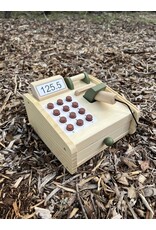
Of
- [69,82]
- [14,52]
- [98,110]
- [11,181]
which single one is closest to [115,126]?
[98,110]

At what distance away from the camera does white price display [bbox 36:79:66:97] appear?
1.00 meters

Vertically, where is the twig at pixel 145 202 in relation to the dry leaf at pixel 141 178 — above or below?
below

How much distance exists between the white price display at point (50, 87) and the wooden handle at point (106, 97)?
0.60 ft

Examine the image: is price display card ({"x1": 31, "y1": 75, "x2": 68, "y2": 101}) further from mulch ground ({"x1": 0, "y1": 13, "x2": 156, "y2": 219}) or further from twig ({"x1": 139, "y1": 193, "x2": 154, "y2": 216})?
twig ({"x1": 139, "y1": 193, "x2": 154, "y2": 216})

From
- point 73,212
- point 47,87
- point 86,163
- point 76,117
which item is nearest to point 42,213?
point 73,212

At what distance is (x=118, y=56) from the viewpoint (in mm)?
1886

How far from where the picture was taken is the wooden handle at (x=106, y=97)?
0.96 meters

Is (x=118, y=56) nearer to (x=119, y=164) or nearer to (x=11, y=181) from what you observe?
(x=119, y=164)

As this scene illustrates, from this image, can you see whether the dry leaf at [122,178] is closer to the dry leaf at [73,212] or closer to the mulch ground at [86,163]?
the mulch ground at [86,163]

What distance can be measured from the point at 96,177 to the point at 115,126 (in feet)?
0.81

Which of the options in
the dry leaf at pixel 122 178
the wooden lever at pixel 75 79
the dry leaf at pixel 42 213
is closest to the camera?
the dry leaf at pixel 42 213

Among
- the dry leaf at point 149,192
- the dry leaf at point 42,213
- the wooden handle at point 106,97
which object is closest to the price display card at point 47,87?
the wooden handle at point 106,97

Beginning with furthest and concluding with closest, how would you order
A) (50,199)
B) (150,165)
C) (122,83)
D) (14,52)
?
(14,52) < (122,83) < (150,165) < (50,199)

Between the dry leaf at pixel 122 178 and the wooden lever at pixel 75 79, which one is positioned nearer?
the dry leaf at pixel 122 178
